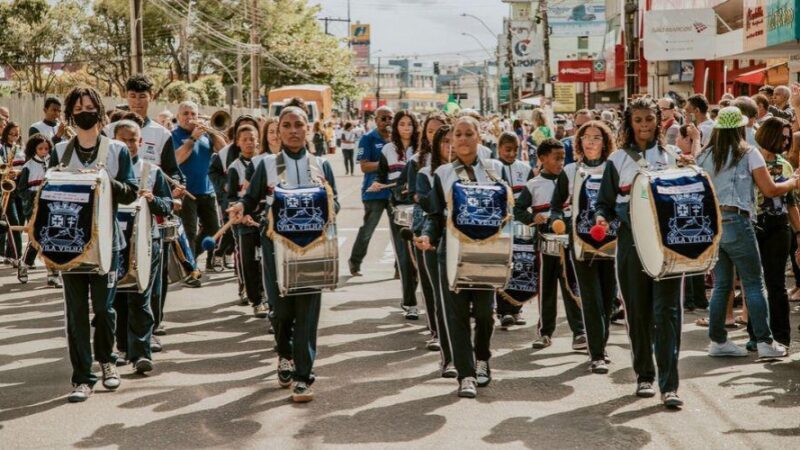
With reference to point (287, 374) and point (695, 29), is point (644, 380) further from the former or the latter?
point (695, 29)

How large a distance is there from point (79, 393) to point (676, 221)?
403 cm

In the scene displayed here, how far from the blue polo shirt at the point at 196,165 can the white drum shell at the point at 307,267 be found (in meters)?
5.59

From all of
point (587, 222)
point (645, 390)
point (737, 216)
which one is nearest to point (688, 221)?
point (645, 390)

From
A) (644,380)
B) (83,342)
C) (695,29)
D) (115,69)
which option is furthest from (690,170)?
(115,69)

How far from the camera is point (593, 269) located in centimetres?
897

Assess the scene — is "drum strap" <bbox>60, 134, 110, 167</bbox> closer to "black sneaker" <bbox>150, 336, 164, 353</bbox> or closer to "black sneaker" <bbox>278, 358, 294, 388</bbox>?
"black sneaker" <bbox>278, 358, 294, 388</bbox>

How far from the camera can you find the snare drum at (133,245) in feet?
28.2

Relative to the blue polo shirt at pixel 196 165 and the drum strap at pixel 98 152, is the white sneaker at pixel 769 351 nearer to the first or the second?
the drum strap at pixel 98 152

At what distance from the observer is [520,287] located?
33.4 feet

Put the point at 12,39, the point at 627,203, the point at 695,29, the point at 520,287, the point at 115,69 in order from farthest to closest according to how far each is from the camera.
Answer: the point at 115,69, the point at 12,39, the point at 695,29, the point at 520,287, the point at 627,203

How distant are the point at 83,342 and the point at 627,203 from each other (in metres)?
3.73

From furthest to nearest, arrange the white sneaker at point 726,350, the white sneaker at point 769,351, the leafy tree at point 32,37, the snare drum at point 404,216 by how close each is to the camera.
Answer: the leafy tree at point 32,37 → the snare drum at point 404,216 → the white sneaker at point 726,350 → the white sneaker at point 769,351

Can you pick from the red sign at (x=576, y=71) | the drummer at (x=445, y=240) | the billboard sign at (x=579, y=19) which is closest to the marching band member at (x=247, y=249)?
the drummer at (x=445, y=240)

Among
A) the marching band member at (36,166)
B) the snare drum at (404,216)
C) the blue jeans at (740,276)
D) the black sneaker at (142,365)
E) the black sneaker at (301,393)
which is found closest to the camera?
the black sneaker at (301,393)
